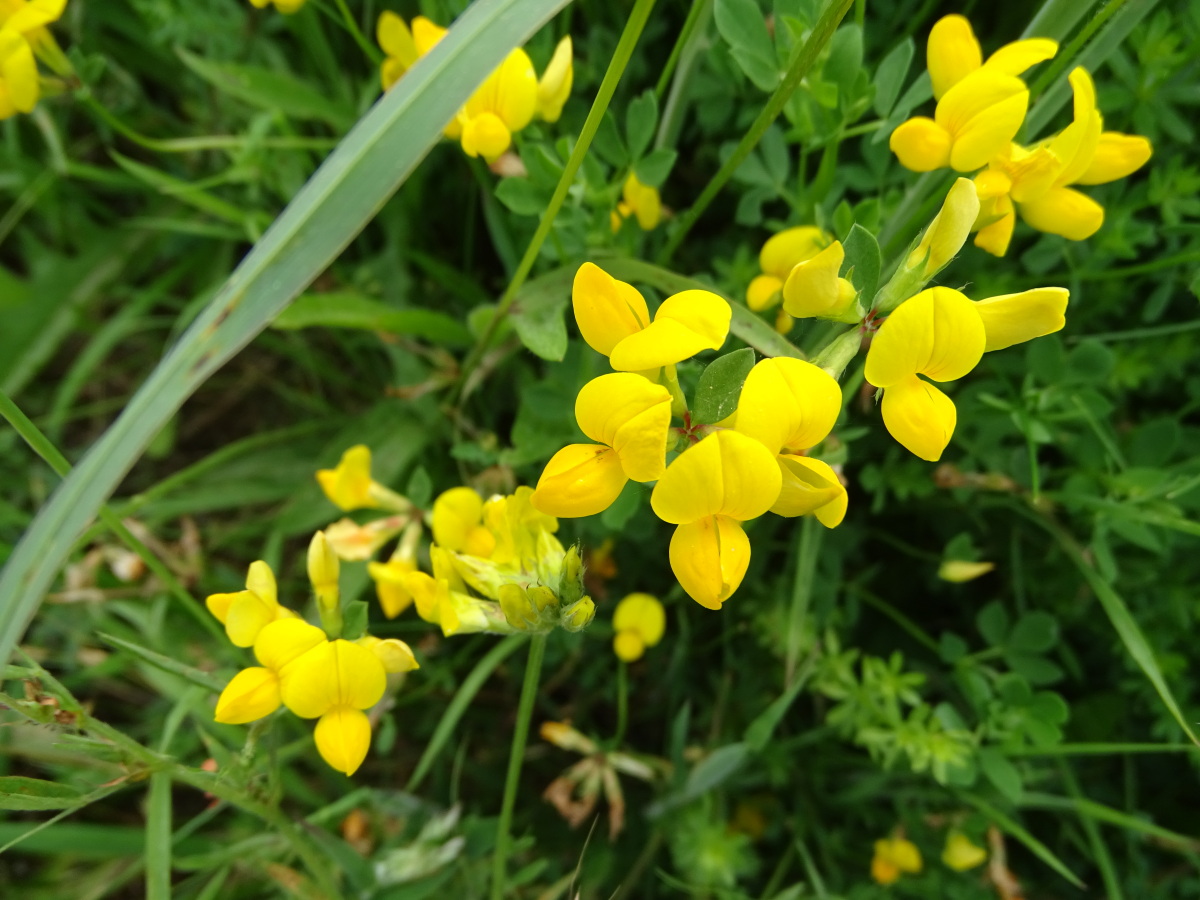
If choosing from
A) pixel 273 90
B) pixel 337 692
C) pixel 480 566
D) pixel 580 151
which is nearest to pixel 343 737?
pixel 337 692

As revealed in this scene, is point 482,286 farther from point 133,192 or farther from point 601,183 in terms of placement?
point 133,192

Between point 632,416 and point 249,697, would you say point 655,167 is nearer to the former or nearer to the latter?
point 632,416

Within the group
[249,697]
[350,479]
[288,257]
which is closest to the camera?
[288,257]

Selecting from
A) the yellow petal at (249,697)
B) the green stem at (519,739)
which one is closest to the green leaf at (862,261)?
the green stem at (519,739)

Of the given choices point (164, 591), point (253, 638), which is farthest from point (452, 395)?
point (164, 591)

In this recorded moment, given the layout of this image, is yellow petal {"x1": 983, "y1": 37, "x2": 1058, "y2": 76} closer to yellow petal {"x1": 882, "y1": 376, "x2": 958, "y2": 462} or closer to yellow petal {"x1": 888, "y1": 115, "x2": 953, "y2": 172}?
yellow petal {"x1": 888, "y1": 115, "x2": 953, "y2": 172}

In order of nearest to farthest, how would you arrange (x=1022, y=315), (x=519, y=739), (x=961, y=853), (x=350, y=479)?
1. (x=1022, y=315)
2. (x=519, y=739)
3. (x=350, y=479)
4. (x=961, y=853)

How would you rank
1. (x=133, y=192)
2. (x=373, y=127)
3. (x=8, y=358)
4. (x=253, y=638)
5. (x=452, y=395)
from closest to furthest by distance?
(x=373, y=127)
(x=253, y=638)
(x=452, y=395)
(x=8, y=358)
(x=133, y=192)
